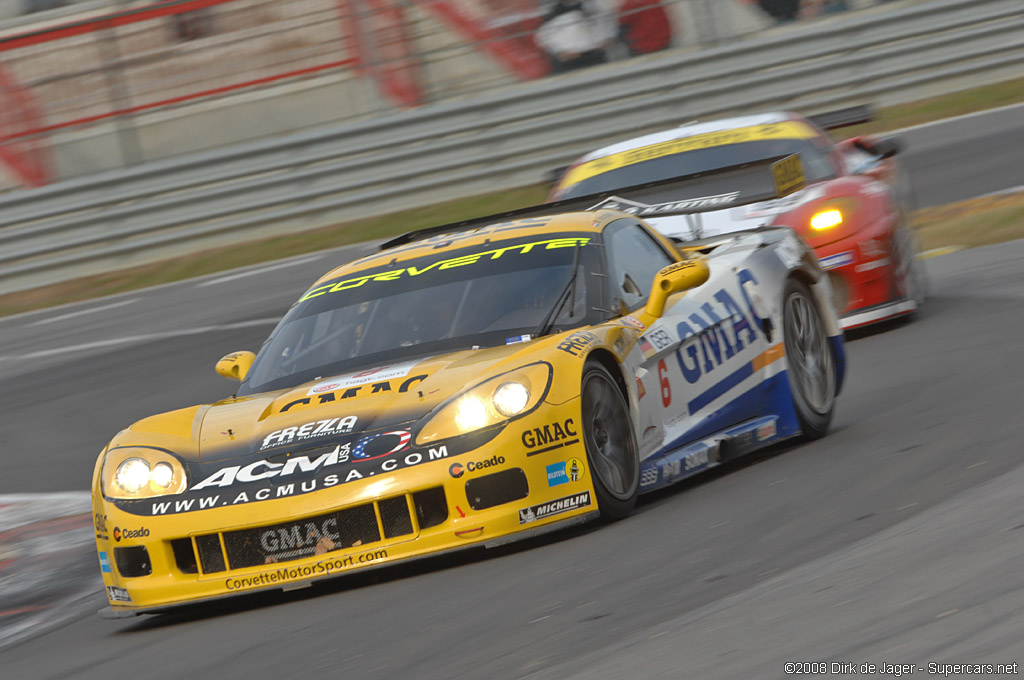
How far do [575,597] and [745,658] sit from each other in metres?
0.96

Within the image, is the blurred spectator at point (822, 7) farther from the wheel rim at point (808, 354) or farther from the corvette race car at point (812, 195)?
the wheel rim at point (808, 354)

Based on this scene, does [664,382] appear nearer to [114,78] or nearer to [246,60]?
[114,78]

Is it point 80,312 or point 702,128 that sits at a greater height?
point 702,128

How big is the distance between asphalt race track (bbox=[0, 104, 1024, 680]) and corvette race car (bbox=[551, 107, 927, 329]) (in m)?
1.27

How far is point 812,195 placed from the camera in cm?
1004

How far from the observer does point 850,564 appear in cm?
457

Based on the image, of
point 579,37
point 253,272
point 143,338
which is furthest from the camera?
point 579,37

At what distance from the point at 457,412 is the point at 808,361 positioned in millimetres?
2569

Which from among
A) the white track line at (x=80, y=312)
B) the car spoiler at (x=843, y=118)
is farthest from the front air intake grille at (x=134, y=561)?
the white track line at (x=80, y=312)

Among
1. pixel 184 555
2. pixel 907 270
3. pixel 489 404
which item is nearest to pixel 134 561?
pixel 184 555

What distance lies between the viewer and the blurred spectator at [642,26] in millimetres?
18969

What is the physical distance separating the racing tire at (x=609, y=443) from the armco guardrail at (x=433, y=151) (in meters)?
12.5

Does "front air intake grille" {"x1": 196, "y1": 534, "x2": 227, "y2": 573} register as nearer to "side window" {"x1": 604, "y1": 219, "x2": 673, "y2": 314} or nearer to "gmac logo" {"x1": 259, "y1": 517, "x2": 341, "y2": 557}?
"gmac logo" {"x1": 259, "y1": 517, "x2": 341, "y2": 557}

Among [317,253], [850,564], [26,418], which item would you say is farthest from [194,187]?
[850,564]
